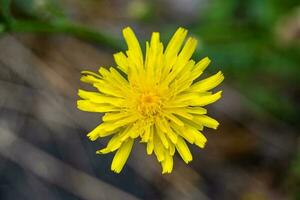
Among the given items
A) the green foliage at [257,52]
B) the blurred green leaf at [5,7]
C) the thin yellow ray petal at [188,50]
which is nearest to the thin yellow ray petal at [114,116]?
the thin yellow ray petal at [188,50]

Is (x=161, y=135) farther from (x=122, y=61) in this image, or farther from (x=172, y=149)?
(x=122, y=61)

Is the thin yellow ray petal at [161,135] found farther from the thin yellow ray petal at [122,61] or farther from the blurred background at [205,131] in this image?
the blurred background at [205,131]

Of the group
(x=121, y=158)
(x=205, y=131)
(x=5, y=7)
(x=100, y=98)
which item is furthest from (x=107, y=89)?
(x=205, y=131)

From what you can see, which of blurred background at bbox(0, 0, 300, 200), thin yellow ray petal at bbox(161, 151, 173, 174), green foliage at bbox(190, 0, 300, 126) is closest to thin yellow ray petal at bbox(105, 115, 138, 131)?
thin yellow ray petal at bbox(161, 151, 173, 174)

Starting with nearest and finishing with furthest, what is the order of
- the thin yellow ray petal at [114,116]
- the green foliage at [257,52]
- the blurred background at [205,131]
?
the thin yellow ray petal at [114,116] < the blurred background at [205,131] < the green foliage at [257,52]

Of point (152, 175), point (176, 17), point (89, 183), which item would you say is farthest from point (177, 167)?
point (176, 17)

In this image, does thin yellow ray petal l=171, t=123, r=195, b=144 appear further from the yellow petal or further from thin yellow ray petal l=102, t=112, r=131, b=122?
thin yellow ray petal l=102, t=112, r=131, b=122

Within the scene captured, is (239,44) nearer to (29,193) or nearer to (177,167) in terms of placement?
(177,167)
